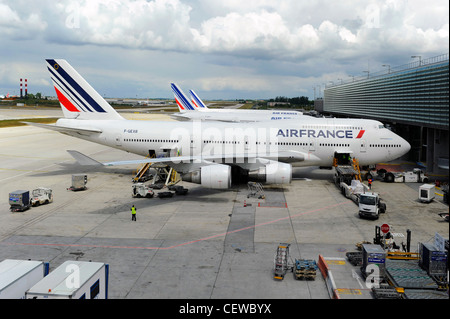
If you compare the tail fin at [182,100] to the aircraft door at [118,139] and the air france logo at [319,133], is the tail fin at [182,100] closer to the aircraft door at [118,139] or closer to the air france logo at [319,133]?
the aircraft door at [118,139]

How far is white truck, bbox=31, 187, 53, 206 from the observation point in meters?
24.6

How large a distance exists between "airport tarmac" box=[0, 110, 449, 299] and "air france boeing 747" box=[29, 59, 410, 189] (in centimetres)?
274

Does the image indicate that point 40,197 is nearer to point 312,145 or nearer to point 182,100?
point 312,145

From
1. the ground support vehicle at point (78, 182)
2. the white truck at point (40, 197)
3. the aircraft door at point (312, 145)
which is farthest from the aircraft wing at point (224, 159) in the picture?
the ground support vehicle at point (78, 182)

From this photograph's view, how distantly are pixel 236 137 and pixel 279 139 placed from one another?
12.6 feet

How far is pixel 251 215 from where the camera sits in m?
23.2

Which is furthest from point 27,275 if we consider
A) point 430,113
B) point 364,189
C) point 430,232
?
point 430,113

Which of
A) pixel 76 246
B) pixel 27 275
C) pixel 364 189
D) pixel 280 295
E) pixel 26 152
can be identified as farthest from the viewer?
pixel 26 152

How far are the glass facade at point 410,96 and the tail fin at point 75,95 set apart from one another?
29.4 meters

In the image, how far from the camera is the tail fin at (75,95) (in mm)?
33969
